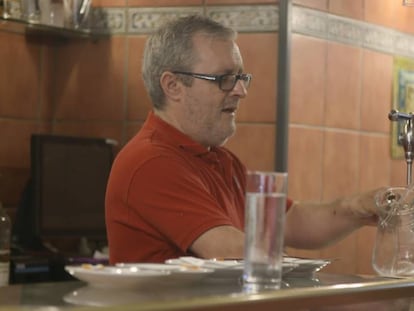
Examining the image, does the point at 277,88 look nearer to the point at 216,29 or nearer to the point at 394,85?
the point at 394,85

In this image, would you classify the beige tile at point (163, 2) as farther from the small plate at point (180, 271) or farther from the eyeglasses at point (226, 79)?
the small plate at point (180, 271)

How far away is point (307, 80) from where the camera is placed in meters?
3.54

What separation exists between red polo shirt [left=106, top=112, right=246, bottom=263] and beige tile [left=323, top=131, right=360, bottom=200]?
1477mm

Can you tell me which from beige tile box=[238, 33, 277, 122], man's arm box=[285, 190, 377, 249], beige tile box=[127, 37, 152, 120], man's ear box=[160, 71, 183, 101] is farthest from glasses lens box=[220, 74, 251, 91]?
beige tile box=[127, 37, 152, 120]

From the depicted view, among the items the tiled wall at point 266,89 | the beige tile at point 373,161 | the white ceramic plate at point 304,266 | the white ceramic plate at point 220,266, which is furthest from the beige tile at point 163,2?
the white ceramic plate at point 220,266

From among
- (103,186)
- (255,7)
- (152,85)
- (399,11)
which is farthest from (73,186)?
(399,11)

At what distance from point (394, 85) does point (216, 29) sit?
5.86 ft

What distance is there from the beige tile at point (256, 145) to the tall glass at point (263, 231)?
1.95 meters

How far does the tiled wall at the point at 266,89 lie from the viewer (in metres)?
3.46

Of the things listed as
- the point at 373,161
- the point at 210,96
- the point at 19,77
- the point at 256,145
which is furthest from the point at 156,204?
the point at 373,161

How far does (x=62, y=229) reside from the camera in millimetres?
3482

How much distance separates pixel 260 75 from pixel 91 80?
718mm

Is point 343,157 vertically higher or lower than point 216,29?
lower

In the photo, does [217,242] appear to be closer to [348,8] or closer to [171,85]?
[171,85]
